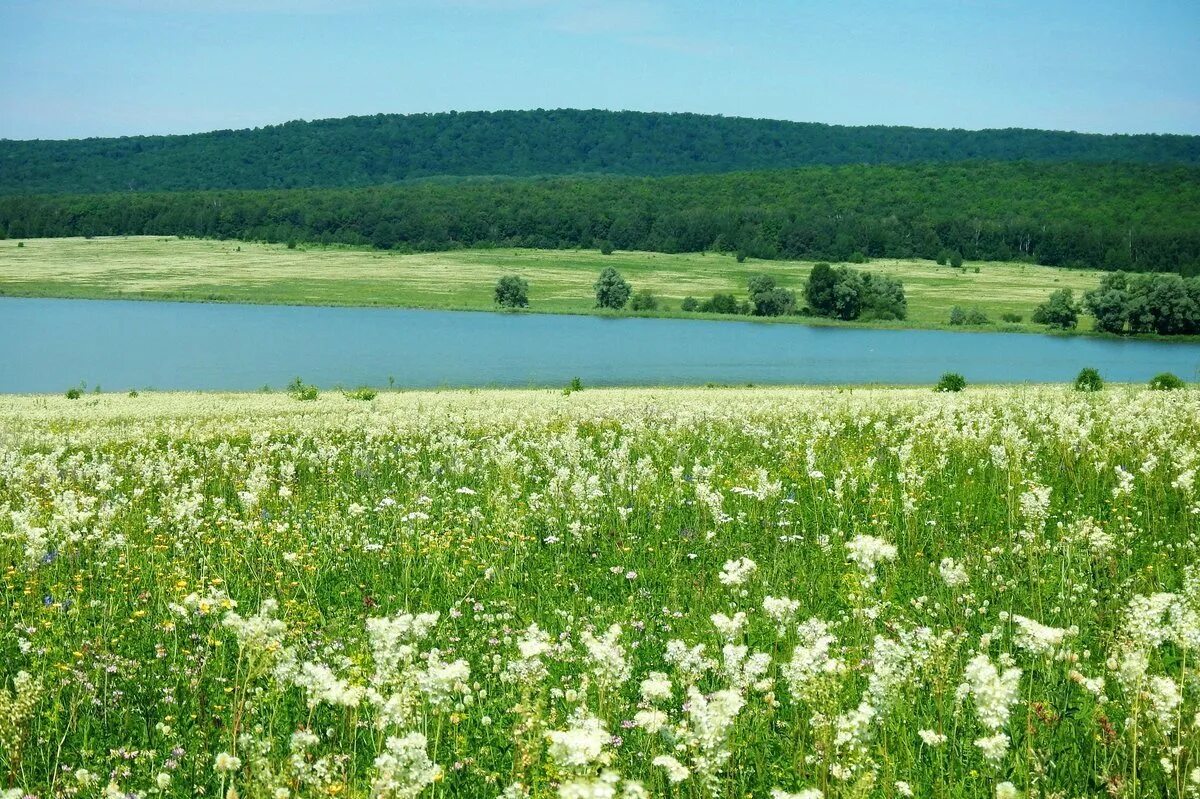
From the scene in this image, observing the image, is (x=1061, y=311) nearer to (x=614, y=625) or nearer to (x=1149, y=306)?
(x=1149, y=306)

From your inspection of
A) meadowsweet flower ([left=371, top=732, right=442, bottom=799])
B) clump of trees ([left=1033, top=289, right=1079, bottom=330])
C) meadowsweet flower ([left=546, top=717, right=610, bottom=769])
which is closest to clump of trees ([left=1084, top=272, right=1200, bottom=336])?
clump of trees ([left=1033, top=289, right=1079, bottom=330])

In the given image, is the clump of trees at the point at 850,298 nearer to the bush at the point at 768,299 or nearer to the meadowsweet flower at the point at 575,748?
the bush at the point at 768,299

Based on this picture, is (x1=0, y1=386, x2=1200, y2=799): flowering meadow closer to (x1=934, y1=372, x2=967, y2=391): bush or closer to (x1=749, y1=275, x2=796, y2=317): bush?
(x1=934, y1=372, x2=967, y2=391): bush

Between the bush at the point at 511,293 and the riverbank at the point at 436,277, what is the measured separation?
85.0 inches

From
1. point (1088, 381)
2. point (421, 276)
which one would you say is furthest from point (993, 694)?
point (421, 276)

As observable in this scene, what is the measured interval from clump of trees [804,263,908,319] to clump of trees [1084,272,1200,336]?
22.9 meters

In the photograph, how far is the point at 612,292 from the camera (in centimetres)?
12888

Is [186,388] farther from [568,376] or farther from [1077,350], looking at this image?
[1077,350]

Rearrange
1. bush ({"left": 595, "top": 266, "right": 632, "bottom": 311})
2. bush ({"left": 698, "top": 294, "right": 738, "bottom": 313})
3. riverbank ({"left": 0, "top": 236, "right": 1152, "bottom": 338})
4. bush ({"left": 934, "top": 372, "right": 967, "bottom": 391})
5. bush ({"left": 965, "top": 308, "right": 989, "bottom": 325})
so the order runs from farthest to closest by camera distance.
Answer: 1. bush ({"left": 595, "top": 266, "right": 632, "bottom": 311})
2. bush ({"left": 698, "top": 294, "right": 738, "bottom": 313})
3. riverbank ({"left": 0, "top": 236, "right": 1152, "bottom": 338})
4. bush ({"left": 965, "top": 308, "right": 989, "bottom": 325})
5. bush ({"left": 934, "top": 372, "right": 967, "bottom": 391})

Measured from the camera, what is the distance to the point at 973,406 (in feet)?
56.9

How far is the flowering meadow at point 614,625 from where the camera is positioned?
3797 millimetres

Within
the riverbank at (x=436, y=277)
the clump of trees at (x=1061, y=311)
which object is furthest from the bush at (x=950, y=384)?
the clump of trees at (x=1061, y=311)

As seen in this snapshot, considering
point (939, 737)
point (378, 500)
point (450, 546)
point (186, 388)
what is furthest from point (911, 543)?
point (186, 388)

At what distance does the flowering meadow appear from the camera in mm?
3797
